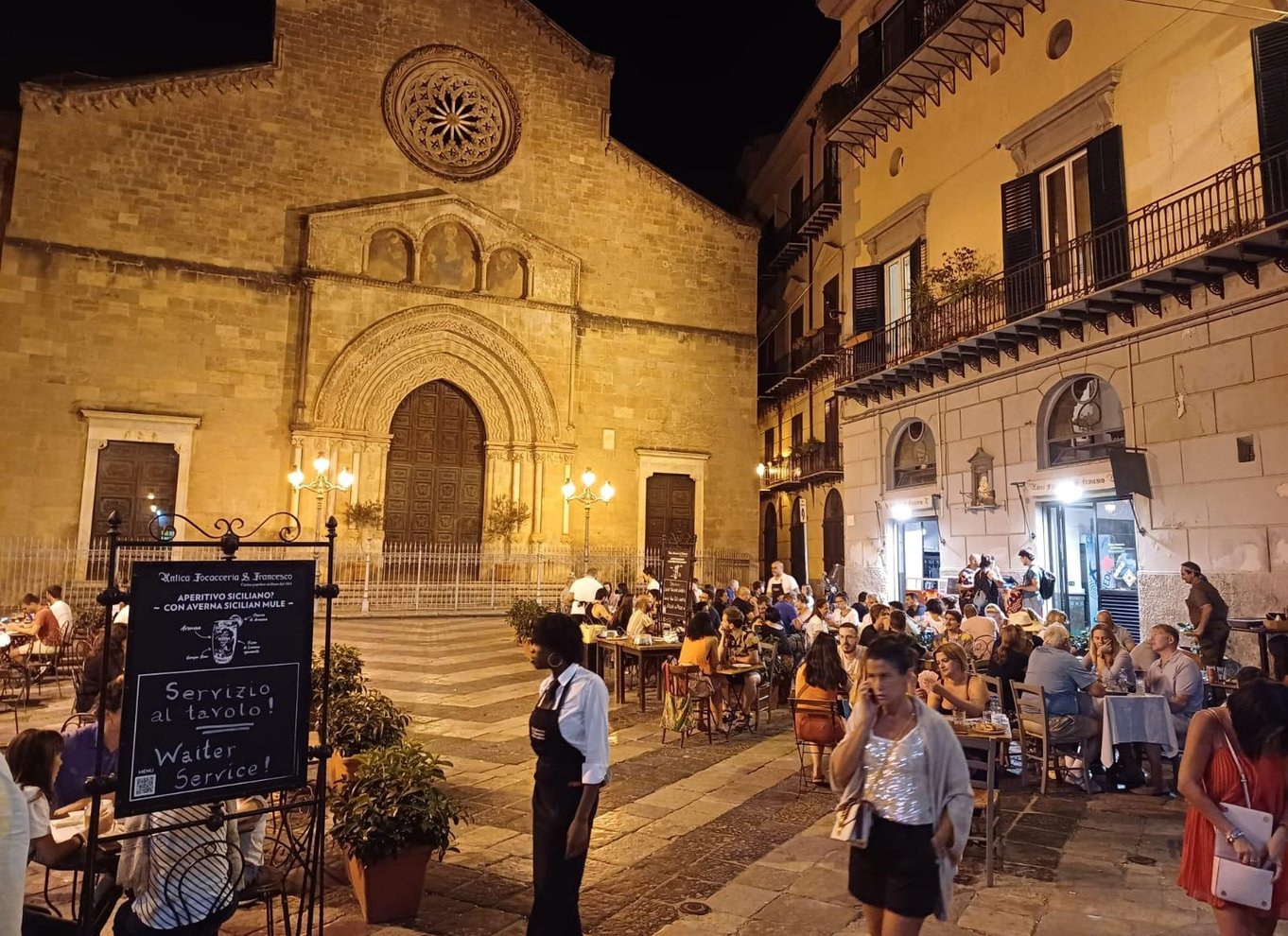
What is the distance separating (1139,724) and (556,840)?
17.9ft

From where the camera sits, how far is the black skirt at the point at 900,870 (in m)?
2.79

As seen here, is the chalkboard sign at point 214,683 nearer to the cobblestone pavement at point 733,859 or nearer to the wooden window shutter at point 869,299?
the cobblestone pavement at point 733,859

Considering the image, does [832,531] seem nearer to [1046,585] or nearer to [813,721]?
[1046,585]

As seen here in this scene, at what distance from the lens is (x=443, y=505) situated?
2003cm

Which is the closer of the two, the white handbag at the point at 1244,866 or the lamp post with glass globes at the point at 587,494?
the white handbag at the point at 1244,866

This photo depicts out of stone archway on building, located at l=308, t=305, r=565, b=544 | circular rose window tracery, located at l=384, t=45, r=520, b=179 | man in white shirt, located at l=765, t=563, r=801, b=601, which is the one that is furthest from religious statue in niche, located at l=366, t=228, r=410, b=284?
man in white shirt, located at l=765, t=563, r=801, b=601

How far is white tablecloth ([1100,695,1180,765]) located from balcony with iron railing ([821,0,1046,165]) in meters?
11.1

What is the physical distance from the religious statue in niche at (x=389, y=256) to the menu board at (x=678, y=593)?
11.5m

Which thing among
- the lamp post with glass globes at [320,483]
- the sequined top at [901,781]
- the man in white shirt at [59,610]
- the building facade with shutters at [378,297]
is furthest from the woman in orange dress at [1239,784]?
the building facade with shutters at [378,297]

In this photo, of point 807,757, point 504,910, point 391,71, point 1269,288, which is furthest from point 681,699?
point 391,71

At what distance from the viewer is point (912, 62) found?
1458 centimetres

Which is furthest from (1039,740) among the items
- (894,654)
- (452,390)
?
(452,390)

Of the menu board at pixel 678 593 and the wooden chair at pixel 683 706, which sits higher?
the menu board at pixel 678 593

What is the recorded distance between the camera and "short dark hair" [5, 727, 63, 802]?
3.28m
